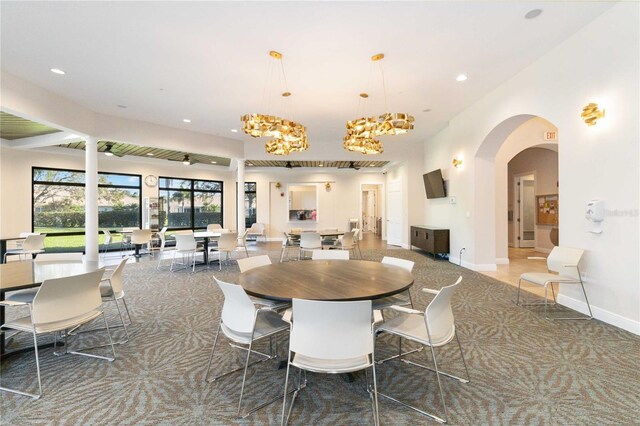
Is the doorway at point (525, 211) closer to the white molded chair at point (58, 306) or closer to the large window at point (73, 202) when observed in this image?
the white molded chair at point (58, 306)

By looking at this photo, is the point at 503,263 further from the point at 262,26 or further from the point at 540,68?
the point at 262,26

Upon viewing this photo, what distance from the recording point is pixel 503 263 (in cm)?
689

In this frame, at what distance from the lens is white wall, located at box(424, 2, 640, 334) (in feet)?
10.3

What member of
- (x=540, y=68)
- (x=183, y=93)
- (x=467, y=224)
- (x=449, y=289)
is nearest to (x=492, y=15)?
(x=540, y=68)

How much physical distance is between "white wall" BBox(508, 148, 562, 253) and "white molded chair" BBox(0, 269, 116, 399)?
10660mm

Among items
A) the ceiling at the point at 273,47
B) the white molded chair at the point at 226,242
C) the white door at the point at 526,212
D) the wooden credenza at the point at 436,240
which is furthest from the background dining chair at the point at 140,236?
the white door at the point at 526,212

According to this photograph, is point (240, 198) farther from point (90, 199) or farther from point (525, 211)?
point (525, 211)

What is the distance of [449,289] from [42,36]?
543cm

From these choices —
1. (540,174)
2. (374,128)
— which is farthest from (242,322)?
(540,174)

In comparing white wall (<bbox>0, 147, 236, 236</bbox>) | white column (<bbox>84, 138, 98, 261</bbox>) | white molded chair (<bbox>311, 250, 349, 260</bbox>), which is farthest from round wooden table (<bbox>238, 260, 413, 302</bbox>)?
white wall (<bbox>0, 147, 236, 236</bbox>)

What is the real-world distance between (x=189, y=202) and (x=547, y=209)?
1266cm

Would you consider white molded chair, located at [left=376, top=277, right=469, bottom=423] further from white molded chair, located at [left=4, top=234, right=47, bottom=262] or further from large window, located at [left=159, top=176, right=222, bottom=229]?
large window, located at [left=159, top=176, right=222, bottom=229]

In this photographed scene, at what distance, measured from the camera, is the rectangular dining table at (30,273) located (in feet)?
7.66

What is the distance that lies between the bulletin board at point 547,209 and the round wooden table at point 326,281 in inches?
318
